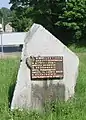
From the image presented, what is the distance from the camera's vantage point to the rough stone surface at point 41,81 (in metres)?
8.02

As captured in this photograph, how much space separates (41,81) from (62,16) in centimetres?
3469

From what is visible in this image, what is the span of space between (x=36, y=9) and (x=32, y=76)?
3924cm

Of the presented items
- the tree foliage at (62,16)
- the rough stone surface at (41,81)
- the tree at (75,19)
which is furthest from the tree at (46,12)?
the rough stone surface at (41,81)

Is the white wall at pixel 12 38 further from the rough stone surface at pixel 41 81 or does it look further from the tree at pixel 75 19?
the rough stone surface at pixel 41 81

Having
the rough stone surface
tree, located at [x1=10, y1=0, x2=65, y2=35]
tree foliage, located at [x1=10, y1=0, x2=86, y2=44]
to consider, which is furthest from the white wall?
the rough stone surface

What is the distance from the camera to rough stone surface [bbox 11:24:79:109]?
802cm

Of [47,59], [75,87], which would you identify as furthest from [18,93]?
[75,87]

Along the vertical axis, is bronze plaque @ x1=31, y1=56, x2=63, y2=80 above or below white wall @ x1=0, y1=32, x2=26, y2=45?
above

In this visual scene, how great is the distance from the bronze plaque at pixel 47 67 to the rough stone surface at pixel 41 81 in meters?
0.11

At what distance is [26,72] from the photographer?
808 cm

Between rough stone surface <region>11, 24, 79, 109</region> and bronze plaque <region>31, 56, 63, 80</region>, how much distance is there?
110mm

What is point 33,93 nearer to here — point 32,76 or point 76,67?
point 32,76

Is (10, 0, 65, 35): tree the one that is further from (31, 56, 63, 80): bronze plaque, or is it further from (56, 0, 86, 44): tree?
(31, 56, 63, 80): bronze plaque

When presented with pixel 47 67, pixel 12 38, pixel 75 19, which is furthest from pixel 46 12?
pixel 47 67
